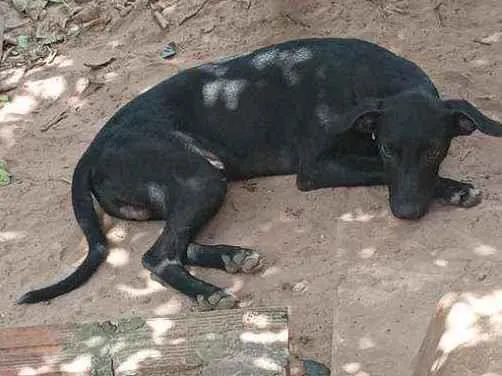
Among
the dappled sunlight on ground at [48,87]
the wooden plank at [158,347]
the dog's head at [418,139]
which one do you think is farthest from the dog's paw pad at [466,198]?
the dappled sunlight on ground at [48,87]

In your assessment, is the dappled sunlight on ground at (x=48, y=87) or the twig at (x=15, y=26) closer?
the dappled sunlight on ground at (x=48, y=87)

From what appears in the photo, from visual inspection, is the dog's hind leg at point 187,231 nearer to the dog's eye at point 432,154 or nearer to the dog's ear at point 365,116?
the dog's ear at point 365,116

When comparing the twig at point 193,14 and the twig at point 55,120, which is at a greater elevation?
the twig at point 193,14

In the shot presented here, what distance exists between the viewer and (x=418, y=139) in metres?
5.51

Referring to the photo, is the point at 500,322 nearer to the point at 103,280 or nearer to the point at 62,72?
the point at 103,280

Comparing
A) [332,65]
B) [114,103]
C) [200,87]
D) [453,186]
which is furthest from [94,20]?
[453,186]

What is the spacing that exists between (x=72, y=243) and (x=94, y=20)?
10.7 feet

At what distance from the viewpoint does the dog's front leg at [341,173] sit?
19.6 feet

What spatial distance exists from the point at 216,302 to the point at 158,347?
2.01m

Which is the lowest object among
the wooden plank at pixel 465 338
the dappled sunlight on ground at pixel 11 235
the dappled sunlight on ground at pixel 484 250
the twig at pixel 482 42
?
the twig at pixel 482 42

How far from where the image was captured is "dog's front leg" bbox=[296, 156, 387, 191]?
5977mm

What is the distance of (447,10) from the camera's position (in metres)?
7.86

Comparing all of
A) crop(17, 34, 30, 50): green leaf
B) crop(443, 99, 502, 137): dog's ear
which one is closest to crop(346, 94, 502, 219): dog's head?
crop(443, 99, 502, 137): dog's ear

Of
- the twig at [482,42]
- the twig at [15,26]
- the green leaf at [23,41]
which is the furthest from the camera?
the twig at [15,26]
